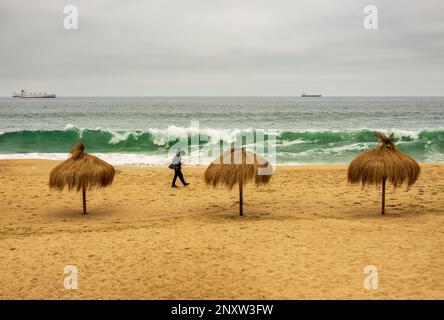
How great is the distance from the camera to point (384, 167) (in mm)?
9891

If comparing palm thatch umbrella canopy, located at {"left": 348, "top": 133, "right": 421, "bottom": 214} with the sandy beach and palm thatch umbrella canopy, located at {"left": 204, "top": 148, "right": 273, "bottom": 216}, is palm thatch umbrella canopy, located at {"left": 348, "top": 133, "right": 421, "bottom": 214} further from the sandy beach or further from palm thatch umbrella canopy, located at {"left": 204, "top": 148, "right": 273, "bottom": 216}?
palm thatch umbrella canopy, located at {"left": 204, "top": 148, "right": 273, "bottom": 216}

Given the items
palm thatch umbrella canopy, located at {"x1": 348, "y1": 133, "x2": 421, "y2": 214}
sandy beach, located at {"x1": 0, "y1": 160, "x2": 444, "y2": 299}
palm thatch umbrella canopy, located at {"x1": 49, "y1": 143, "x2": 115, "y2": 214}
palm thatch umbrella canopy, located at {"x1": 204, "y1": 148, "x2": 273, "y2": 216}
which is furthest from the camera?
palm thatch umbrella canopy, located at {"x1": 49, "y1": 143, "x2": 115, "y2": 214}

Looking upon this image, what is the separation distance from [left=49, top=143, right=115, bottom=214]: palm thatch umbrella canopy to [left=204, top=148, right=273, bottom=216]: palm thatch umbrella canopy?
8.64 feet

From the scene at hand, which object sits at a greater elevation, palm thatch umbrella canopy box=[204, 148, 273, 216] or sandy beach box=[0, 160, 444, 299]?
palm thatch umbrella canopy box=[204, 148, 273, 216]

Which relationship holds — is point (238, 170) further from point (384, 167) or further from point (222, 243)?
point (384, 167)

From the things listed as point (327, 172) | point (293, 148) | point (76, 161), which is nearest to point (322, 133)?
point (293, 148)

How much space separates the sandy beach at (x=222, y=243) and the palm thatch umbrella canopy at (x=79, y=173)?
2.99ft

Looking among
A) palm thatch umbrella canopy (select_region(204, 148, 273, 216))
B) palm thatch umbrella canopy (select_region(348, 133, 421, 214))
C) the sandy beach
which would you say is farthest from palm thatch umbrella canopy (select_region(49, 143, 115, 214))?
palm thatch umbrella canopy (select_region(348, 133, 421, 214))

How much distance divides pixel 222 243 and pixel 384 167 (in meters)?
4.20

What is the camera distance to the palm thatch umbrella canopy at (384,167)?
9.87 metres

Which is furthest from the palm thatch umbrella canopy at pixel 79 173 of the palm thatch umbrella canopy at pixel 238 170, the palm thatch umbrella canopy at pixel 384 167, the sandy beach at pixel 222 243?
the palm thatch umbrella canopy at pixel 384 167

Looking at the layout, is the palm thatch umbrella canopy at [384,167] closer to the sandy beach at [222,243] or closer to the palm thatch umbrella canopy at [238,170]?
the sandy beach at [222,243]

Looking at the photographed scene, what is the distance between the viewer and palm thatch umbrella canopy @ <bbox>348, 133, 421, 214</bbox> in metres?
9.87
